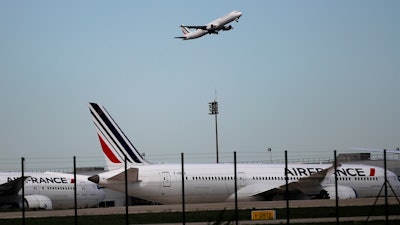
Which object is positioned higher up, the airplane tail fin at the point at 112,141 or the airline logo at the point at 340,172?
the airplane tail fin at the point at 112,141

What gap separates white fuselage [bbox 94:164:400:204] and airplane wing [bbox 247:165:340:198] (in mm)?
55

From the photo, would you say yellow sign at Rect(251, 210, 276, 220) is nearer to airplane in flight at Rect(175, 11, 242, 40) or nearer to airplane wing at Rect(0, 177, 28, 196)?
airplane wing at Rect(0, 177, 28, 196)

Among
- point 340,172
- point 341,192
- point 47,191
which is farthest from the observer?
point 47,191

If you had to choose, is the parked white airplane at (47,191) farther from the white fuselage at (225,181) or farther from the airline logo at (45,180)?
the white fuselage at (225,181)

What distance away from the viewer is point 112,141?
45.4m

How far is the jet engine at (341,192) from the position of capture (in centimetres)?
4778

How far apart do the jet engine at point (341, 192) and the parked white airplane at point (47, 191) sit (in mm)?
14030

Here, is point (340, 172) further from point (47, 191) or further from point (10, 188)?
point (10, 188)

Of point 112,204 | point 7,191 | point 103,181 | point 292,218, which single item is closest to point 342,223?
point 292,218

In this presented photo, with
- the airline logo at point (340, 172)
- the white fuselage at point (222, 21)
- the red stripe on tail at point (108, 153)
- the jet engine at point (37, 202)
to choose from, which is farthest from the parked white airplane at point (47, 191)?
the white fuselage at point (222, 21)

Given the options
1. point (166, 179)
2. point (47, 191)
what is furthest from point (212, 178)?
point (47, 191)

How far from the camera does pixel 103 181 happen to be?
139 feet

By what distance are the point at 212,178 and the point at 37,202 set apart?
10441 mm

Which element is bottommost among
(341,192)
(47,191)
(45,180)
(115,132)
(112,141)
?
(341,192)
